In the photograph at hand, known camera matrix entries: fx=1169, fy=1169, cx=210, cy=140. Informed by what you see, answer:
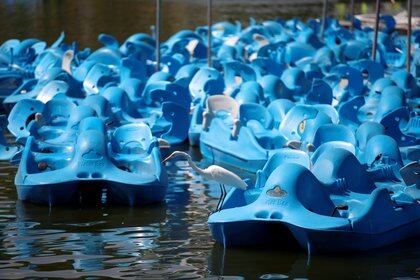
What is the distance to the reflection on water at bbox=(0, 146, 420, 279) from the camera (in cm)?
1024

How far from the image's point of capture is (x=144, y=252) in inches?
426

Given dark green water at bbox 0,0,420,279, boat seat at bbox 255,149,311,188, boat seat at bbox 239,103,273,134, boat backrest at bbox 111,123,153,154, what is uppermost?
boat seat at bbox 255,149,311,188

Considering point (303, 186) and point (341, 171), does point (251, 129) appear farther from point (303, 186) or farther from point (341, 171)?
point (303, 186)

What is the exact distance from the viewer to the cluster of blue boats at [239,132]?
10719 mm

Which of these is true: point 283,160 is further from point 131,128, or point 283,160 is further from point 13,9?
point 13,9

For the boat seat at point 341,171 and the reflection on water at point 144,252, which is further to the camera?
the boat seat at point 341,171

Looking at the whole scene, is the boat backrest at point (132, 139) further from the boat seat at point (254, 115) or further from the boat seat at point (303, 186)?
the boat seat at point (303, 186)

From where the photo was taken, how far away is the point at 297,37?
25297mm

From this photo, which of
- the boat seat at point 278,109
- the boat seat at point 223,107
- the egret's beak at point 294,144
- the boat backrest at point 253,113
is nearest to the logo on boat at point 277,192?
the egret's beak at point 294,144

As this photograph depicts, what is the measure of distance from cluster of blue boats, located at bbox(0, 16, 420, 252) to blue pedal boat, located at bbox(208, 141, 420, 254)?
13mm

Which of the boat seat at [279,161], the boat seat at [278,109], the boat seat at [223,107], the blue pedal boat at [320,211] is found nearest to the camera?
the blue pedal boat at [320,211]

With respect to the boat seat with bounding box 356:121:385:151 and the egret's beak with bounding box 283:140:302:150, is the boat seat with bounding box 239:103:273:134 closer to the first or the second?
the egret's beak with bounding box 283:140:302:150

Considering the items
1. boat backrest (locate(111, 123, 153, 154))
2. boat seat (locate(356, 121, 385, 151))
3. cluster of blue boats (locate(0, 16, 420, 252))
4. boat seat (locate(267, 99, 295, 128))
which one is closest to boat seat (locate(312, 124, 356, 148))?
cluster of blue boats (locate(0, 16, 420, 252))

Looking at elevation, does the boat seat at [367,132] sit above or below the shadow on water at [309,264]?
above
